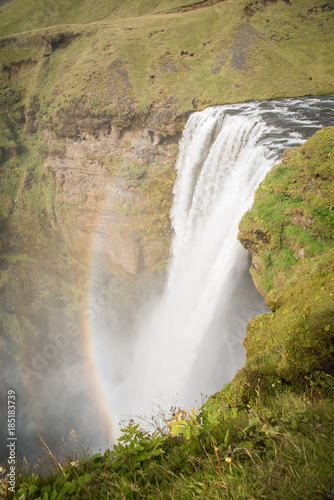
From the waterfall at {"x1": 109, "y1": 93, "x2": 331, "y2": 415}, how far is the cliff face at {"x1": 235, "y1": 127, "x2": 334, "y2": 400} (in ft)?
6.49

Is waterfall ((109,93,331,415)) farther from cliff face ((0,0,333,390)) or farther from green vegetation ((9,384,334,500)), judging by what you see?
green vegetation ((9,384,334,500))

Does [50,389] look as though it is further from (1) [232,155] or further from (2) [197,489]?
(2) [197,489]

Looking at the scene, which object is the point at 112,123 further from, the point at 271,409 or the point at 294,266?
the point at 271,409

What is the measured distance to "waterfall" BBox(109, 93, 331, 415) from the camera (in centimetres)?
1174

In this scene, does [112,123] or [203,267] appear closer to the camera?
[203,267]

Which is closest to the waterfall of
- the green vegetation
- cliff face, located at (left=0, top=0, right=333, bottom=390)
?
cliff face, located at (left=0, top=0, right=333, bottom=390)

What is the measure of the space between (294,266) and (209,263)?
7170mm

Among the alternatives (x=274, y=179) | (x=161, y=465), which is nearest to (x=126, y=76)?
(x=274, y=179)

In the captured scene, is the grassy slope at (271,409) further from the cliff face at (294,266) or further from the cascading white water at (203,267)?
the cascading white water at (203,267)

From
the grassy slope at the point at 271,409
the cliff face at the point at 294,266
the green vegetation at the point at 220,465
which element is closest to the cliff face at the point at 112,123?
the cliff face at the point at 294,266

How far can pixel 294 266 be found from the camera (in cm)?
720

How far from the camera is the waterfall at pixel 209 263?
1174cm

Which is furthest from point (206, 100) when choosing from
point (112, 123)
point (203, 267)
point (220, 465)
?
point (220, 465)

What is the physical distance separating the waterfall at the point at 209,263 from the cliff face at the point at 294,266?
1.98m
